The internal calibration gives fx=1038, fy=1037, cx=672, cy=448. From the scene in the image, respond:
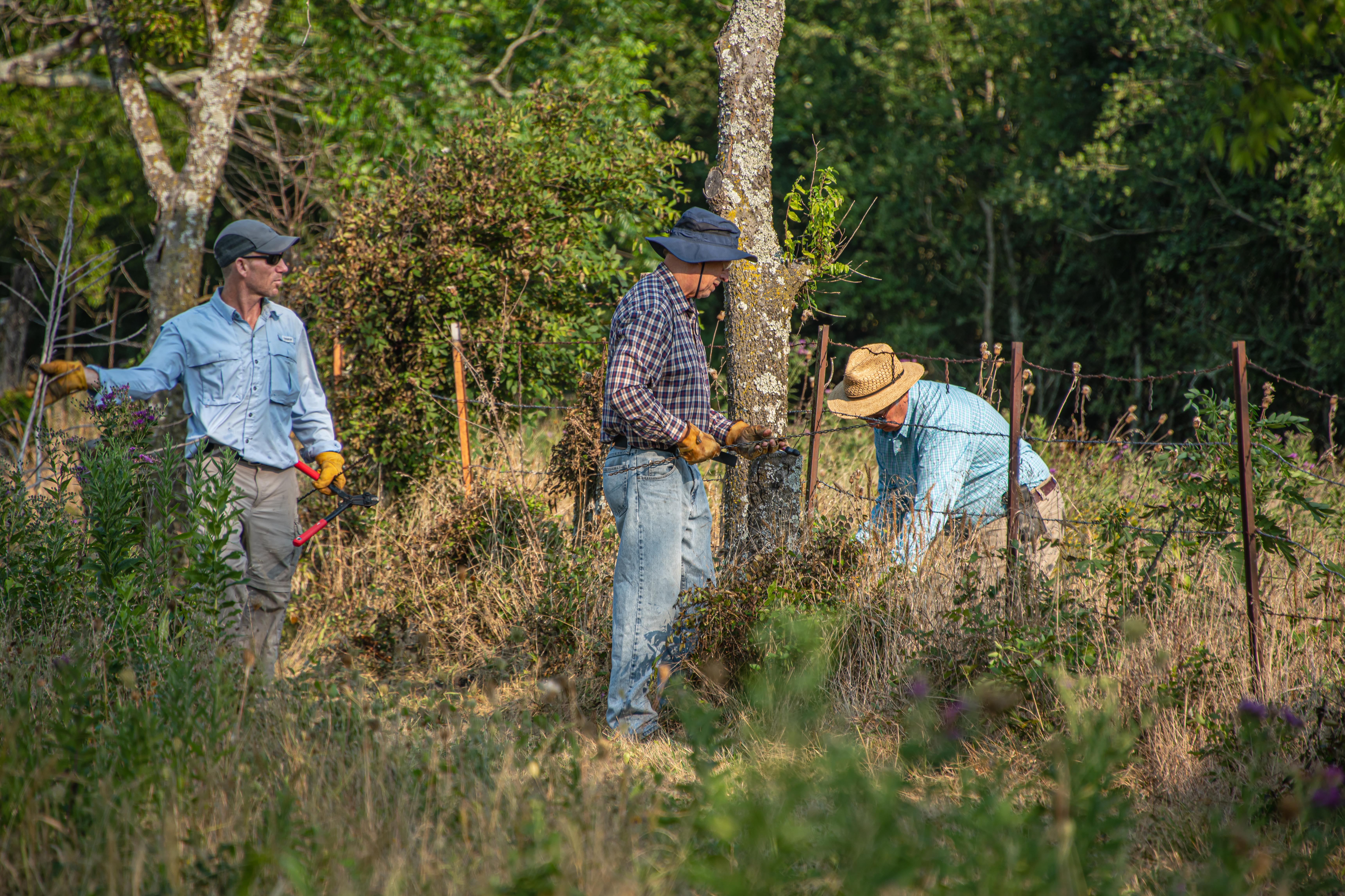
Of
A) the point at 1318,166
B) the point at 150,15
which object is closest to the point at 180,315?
the point at 150,15

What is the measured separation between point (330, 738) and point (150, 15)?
26.7 ft

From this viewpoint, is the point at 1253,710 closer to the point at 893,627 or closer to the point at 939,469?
the point at 893,627

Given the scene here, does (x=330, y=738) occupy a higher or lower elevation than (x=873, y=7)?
lower

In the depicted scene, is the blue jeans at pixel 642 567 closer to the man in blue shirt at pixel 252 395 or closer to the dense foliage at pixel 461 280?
the man in blue shirt at pixel 252 395

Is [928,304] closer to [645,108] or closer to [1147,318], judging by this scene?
[1147,318]

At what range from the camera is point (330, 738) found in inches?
127

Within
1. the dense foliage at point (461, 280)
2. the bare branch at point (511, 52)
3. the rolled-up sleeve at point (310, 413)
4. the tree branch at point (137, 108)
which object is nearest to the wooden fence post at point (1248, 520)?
the rolled-up sleeve at point (310, 413)

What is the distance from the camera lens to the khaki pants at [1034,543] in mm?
4316

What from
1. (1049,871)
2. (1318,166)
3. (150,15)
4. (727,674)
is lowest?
(727,674)

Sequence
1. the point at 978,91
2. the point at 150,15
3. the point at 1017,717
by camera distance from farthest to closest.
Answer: the point at 978,91 < the point at 150,15 < the point at 1017,717

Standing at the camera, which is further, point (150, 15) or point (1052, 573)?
point (150, 15)

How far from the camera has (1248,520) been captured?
3871 millimetres

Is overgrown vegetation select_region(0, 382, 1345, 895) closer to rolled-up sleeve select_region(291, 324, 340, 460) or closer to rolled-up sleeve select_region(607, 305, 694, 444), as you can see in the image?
rolled-up sleeve select_region(291, 324, 340, 460)

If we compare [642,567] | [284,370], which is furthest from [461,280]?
[642,567]
